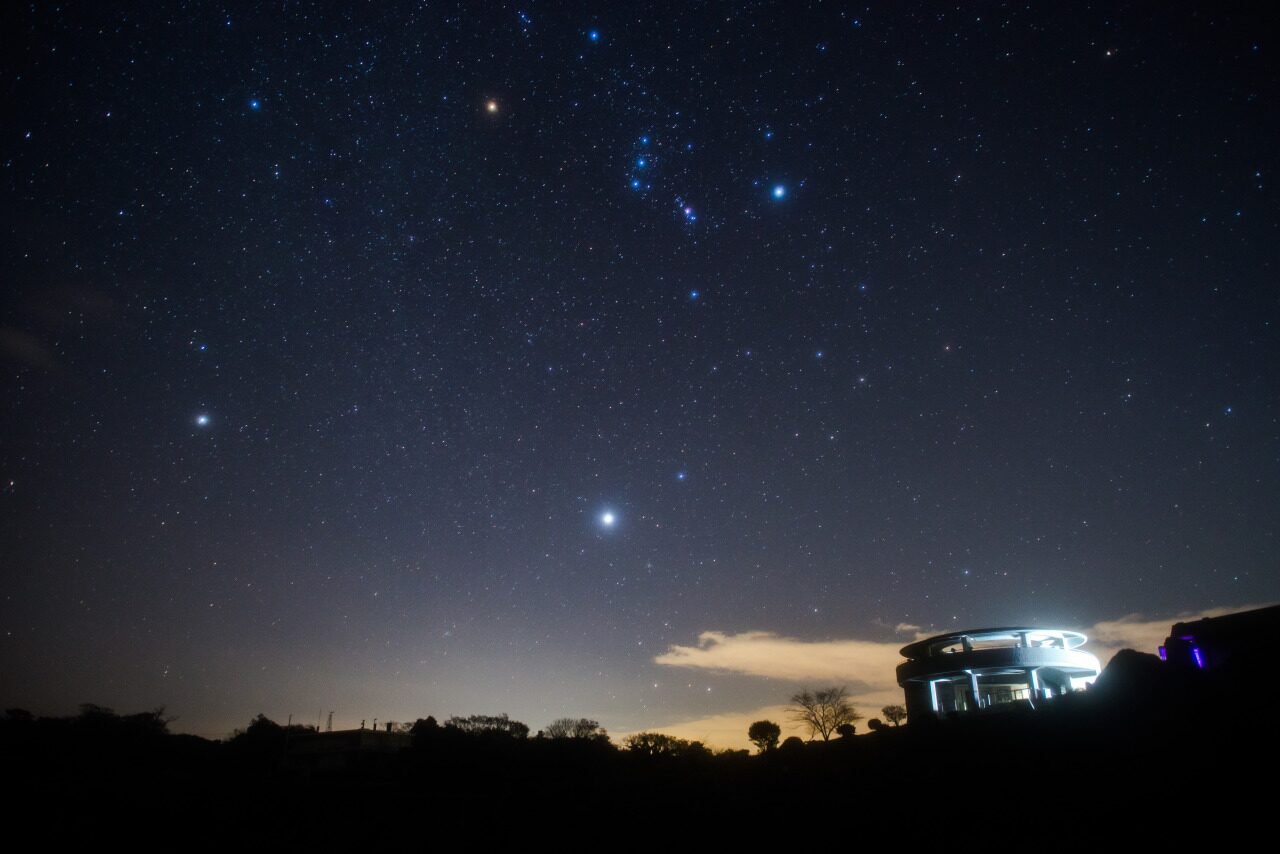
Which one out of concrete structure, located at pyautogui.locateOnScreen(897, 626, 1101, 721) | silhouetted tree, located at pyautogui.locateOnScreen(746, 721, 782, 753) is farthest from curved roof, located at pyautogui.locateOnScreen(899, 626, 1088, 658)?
silhouetted tree, located at pyautogui.locateOnScreen(746, 721, 782, 753)

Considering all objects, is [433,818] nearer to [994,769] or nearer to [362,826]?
[362,826]

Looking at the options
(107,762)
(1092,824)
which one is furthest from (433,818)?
(107,762)

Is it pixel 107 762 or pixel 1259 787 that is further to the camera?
pixel 107 762

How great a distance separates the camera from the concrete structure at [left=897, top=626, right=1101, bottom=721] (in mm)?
34094

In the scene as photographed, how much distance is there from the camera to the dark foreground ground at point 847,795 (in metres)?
9.92

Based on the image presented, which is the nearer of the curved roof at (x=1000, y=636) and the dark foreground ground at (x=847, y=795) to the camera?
the dark foreground ground at (x=847, y=795)

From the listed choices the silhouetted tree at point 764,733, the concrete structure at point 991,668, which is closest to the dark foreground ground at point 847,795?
the concrete structure at point 991,668

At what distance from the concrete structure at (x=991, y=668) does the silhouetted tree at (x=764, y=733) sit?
1312 centimetres

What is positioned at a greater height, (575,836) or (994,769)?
(994,769)

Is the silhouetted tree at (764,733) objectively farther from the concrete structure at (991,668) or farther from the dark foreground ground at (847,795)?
the dark foreground ground at (847,795)

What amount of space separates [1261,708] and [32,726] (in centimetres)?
5818

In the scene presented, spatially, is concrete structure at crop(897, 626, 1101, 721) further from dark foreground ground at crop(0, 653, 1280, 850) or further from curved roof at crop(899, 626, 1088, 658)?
dark foreground ground at crop(0, 653, 1280, 850)

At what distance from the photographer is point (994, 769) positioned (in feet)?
43.1

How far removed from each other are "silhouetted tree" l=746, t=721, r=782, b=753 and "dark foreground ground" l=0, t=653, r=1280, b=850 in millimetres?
26846
